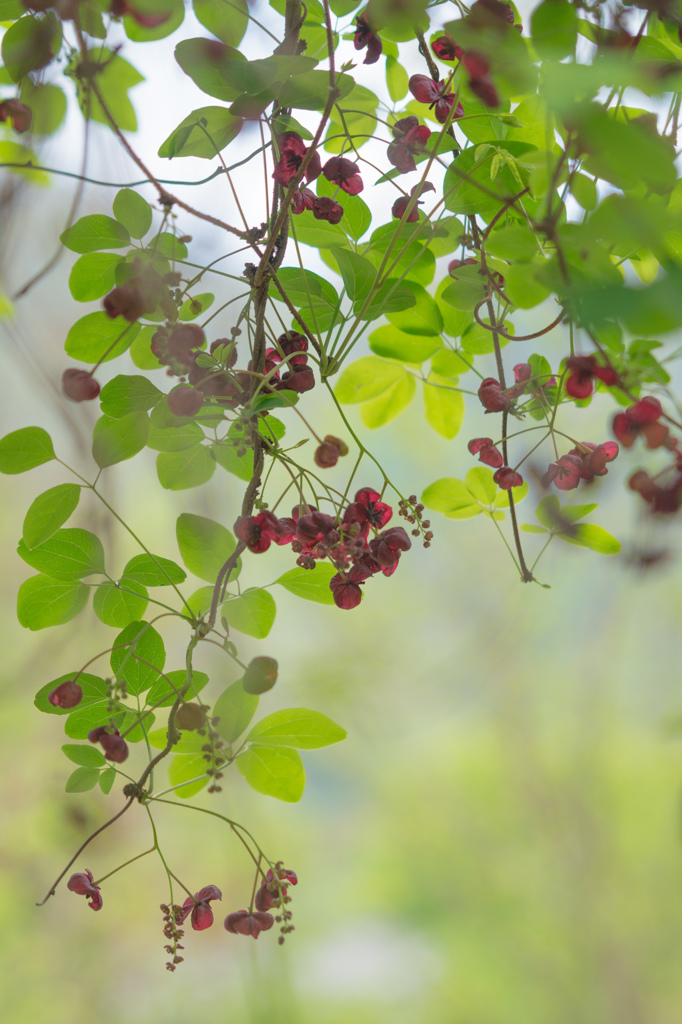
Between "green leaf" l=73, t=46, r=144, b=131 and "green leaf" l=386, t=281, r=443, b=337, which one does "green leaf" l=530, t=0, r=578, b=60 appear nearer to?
"green leaf" l=386, t=281, r=443, b=337

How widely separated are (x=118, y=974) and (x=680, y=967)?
1.83 m

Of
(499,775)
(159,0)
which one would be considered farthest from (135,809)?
(159,0)

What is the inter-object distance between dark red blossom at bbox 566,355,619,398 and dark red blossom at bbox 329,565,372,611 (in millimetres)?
176

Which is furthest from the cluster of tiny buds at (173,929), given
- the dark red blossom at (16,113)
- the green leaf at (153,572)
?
the dark red blossom at (16,113)

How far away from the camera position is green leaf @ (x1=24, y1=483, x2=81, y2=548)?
47 centimetres

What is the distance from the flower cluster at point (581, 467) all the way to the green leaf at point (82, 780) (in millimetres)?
384

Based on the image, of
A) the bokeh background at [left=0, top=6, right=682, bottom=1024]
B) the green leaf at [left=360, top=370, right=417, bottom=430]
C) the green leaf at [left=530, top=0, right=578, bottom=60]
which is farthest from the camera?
the bokeh background at [left=0, top=6, right=682, bottom=1024]

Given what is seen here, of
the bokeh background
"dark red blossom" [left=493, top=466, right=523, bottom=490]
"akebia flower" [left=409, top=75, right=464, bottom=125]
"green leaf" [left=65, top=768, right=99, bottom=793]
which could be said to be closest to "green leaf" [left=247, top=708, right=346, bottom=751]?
"green leaf" [left=65, top=768, right=99, bottom=793]

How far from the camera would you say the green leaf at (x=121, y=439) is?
450 millimetres

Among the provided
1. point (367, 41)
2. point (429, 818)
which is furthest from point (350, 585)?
point (429, 818)

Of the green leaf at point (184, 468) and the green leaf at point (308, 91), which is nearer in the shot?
the green leaf at point (308, 91)

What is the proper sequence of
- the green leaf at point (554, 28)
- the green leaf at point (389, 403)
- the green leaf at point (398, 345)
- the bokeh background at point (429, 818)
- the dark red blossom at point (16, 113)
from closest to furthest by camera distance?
the green leaf at point (554, 28) < the dark red blossom at point (16, 113) < the green leaf at point (398, 345) < the green leaf at point (389, 403) < the bokeh background at point (429, 818)

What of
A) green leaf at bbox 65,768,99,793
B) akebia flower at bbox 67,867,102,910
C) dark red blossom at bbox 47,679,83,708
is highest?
dark red blossom at bbox 47,679,83,708

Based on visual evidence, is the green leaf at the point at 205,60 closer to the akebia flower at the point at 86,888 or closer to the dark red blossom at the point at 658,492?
the dark red blossom at the point at 658,492
